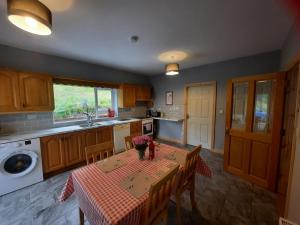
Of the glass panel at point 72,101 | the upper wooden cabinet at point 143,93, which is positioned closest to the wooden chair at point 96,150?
the glass panel at point 72,101

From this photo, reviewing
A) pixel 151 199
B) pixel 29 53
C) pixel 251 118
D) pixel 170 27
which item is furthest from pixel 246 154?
pixel 29 53

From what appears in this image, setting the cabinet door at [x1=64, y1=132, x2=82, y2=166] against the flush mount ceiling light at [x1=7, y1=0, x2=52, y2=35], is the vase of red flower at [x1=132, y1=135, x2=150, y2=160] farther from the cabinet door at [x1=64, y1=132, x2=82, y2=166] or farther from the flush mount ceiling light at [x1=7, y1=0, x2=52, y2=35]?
the cabinet door at [x1=64, y1=132, x2=82, y2=166]

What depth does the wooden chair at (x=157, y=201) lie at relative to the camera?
39.6 inches

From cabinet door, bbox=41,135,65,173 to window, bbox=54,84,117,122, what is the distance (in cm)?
77

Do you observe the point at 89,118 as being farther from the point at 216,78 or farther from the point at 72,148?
the point at 216,78

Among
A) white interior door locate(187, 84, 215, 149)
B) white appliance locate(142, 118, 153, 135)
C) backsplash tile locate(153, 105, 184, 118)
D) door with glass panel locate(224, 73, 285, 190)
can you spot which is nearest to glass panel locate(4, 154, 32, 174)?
white appliance locate(142, 118, 153, 135)

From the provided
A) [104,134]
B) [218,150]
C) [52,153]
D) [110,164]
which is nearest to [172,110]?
[218,150]

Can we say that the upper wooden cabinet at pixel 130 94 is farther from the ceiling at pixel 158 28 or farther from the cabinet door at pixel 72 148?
the cabinet door at pixel 72 148

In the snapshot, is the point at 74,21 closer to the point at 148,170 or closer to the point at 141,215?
the point at 148,170

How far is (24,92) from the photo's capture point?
2369 mm

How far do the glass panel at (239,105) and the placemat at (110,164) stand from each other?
7.31 ft

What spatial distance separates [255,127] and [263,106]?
0.38m

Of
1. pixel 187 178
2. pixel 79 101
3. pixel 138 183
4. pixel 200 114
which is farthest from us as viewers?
pixel 200 114

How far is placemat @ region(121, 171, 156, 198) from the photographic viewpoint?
114cm
